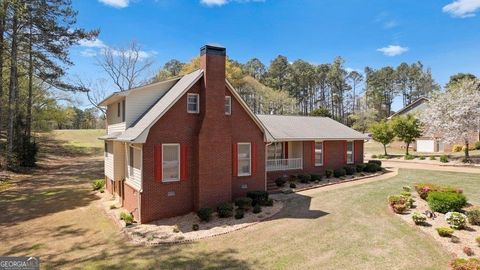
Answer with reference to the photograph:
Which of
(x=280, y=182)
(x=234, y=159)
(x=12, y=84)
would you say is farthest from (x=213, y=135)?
(x=12, y=84)

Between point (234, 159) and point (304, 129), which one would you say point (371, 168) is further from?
point (234, 159)

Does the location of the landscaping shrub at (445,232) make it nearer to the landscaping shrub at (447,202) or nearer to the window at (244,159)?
the landscaping shrub at (447,202)

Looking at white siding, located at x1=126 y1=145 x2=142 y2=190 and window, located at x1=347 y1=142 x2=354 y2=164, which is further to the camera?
window, located at x1=347 y1=142 x2=354 y2=164

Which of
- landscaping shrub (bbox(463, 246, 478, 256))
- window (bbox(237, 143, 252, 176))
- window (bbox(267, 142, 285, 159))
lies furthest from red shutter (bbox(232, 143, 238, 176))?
landscaping shrub (bbox(463, 246, 478, 256))

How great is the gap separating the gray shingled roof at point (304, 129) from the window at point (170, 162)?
932 centimetres

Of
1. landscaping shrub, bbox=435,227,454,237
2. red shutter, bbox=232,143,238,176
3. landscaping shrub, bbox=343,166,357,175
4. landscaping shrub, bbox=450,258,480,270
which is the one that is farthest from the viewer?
landscaping shrub, bbox=343,166,357,175

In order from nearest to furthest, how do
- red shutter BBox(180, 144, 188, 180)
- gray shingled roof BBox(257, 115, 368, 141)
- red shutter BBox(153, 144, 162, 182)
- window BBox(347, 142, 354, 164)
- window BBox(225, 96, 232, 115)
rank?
red shutter BBox(153, 144, 162, 182) → red shutter BBox(180, 144, 188, 180) → window BBox(225, 96, 232, 115) → gray shingled roof BBox(257, 115, 368, 141) → window BBox(347, 142, 354, 164)

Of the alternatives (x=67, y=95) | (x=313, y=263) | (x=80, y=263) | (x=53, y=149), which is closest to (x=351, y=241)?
(x=313, y=263)

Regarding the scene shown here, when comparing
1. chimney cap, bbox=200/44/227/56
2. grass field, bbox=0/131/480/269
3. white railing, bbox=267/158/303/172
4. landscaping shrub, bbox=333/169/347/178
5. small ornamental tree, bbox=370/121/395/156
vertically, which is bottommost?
grass field, bbox=0/131/480/269

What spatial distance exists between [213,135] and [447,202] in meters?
11.7

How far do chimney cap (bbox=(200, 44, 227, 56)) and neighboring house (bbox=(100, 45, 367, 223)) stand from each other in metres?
0.05

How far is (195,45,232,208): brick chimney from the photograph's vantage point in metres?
15.4

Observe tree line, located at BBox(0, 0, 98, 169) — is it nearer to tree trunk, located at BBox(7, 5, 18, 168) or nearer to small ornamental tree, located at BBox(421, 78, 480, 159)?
tree trunk, located at BBox(7, 5, 18, 168)

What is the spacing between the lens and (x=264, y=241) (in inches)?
471
